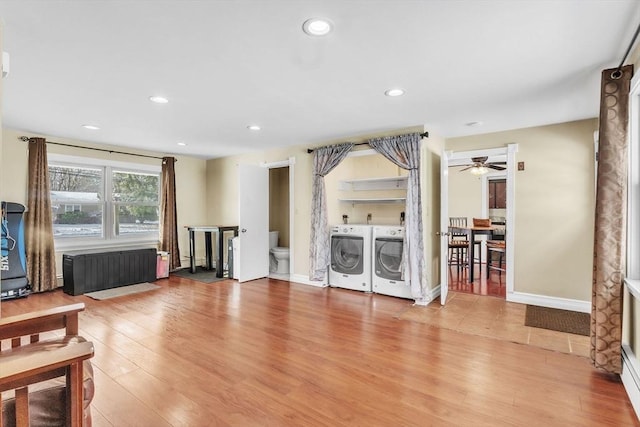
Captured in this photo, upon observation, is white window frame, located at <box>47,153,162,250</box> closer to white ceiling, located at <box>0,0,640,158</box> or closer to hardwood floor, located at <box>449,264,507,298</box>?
white ceiling, located at <box>0,0,640,158</box>

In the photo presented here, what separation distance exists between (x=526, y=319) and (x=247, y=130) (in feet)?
13.3

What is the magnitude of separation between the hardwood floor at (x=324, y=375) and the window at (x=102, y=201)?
172 cm

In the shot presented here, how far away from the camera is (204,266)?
21.7 feet

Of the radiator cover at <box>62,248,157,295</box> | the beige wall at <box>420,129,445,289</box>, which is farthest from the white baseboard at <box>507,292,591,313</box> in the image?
the radiator cover at <box>62,248,157,295</box>

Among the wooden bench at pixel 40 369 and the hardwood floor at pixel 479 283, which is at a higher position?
the wooden bench at pixel 40 369

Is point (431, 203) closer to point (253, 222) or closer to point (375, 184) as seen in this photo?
point (375, 184)

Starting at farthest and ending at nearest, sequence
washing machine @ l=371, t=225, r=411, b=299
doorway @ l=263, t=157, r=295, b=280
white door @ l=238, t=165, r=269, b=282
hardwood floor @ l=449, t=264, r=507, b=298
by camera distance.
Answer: doorway @ l=263, t=157, r=295, b=280, white door @ l=238, t=165, r=269, b=282, hardwood floor @ l=449, t=264, r=507, b=298, washing machine @ l=371, t=225, r=411, b=299

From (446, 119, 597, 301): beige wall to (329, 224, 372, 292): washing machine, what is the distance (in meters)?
1.95

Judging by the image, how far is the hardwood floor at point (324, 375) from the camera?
192 centimetres

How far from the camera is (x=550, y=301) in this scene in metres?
4.02

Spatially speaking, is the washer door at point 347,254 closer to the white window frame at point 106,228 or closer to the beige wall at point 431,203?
the beige wall at point 431,203

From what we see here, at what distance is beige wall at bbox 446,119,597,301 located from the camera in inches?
151

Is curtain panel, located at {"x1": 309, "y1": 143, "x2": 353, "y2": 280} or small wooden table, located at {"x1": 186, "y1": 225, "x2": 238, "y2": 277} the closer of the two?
curtain panel, located at {"x1": 309, "y1": 143, "x2": 353, "y2": 280}

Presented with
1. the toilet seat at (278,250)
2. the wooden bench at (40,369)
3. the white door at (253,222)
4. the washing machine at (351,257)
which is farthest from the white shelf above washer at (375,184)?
the wooden bench at (40,369)
